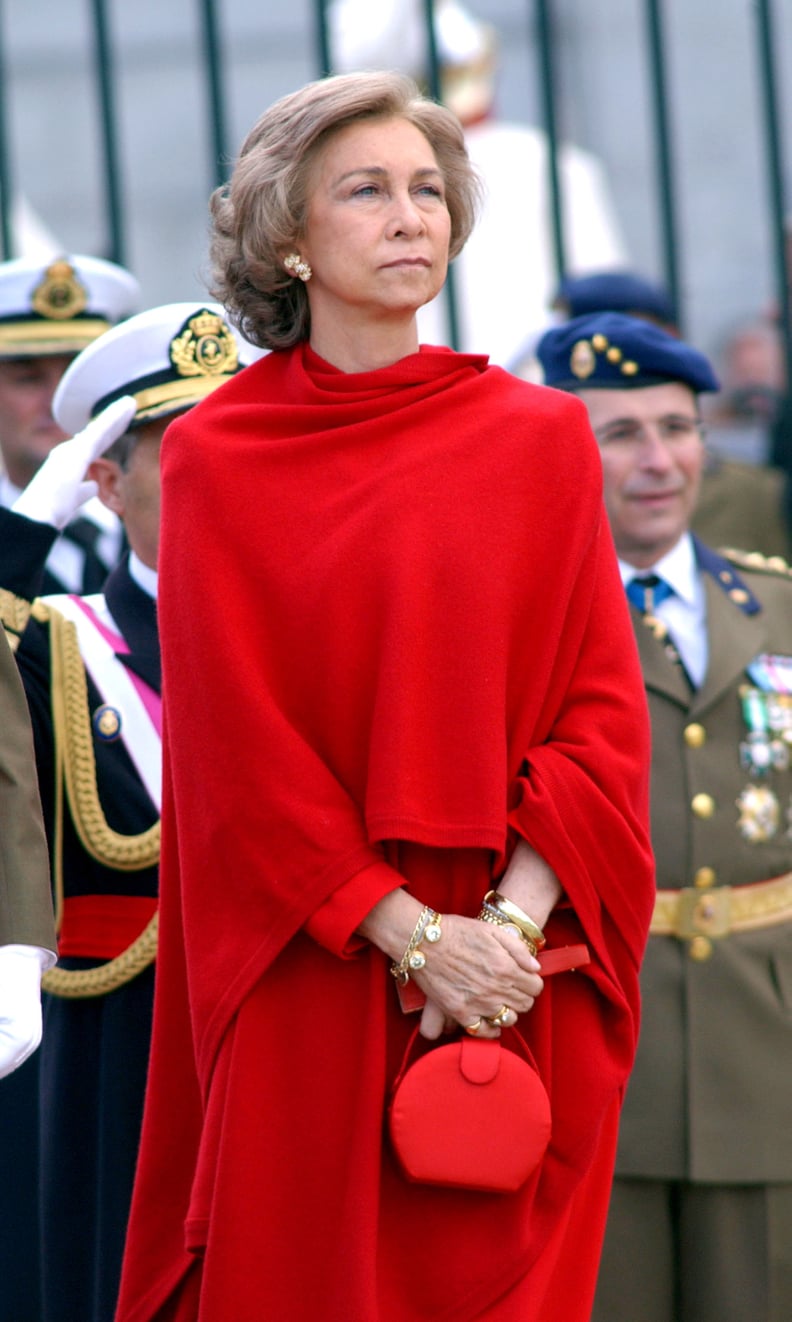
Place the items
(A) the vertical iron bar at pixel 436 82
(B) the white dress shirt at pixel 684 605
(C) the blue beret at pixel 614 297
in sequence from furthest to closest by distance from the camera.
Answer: (C) the blue beret at pixel 614 297, (A) the vertical iron bar at pixel 436 82, (B) the white dress shirt at pixel 684 605

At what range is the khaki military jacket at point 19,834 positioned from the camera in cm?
253

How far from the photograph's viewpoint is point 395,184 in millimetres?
2713

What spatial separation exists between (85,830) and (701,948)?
0.96 m

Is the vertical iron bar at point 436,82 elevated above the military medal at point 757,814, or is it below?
above

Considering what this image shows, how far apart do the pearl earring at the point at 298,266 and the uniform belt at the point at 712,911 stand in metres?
1.14

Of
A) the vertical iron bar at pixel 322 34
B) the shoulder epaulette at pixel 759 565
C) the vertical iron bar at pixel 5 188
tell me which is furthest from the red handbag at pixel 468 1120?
the vertical iron bar at pixel 5 188

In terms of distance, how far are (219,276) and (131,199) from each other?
439 cm

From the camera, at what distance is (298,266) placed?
2787mm

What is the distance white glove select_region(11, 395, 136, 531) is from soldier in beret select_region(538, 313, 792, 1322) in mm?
859

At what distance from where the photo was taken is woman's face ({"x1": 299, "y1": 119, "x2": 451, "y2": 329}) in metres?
2.70

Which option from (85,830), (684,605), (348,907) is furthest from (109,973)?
(684,605)

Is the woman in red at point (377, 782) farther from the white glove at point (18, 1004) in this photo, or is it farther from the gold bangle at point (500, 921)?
the white glove at point (18, 1004)

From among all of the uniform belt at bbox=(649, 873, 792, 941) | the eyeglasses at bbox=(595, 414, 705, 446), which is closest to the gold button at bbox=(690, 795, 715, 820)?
the uniform belt at bbox=(649, 873, 792, 941)

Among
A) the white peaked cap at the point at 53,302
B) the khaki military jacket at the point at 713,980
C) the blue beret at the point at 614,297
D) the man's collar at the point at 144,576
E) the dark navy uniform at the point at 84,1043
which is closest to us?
the dark navy uniform at the point at 84,1043
